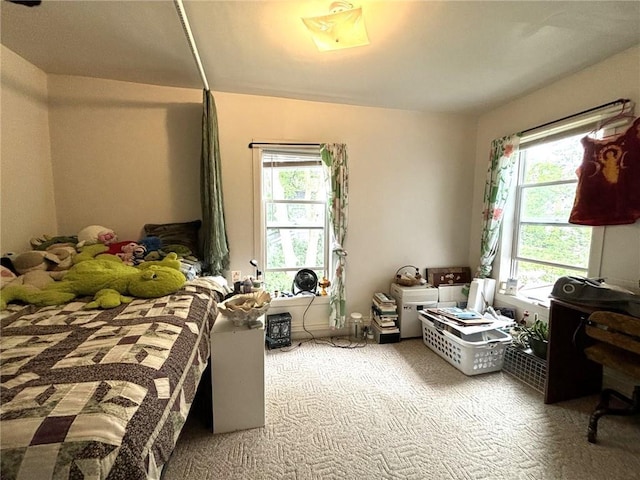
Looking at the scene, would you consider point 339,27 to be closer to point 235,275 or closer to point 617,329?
point 235,275

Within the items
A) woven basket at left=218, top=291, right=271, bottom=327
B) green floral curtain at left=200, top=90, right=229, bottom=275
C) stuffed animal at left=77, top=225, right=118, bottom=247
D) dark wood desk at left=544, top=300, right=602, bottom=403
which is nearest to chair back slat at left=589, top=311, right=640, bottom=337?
dark wood desk at left=544, top=300, right=602, bottom=403

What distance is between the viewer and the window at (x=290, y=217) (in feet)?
8.45

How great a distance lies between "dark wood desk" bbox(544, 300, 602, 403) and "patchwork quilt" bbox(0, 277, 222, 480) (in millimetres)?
2268

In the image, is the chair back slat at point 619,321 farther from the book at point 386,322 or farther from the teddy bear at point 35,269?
the teddy bear at point 35,269

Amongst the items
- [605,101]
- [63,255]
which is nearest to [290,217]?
[63,255]

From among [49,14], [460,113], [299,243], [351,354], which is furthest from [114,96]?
[460,113]

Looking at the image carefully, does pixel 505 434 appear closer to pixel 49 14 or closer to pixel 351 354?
pixel 351 354

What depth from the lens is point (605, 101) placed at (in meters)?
1.82

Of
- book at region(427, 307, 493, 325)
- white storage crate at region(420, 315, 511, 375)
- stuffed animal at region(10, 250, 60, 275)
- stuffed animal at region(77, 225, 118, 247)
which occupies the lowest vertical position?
white storage crate at region(420, 315, 511, 375)

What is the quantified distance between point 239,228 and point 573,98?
3050mm

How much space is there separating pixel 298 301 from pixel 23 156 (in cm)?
249

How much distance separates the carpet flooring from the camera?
1260 mm

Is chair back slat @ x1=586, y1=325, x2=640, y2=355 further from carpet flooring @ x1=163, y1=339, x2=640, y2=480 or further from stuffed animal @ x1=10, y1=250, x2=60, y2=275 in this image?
stuffed animal @ x1=10, y1=250, x2=60, y2=275

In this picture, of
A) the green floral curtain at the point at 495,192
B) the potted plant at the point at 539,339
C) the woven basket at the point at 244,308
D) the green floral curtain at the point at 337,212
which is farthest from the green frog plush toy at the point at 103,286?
the green floral curtain at the point at 495,192
